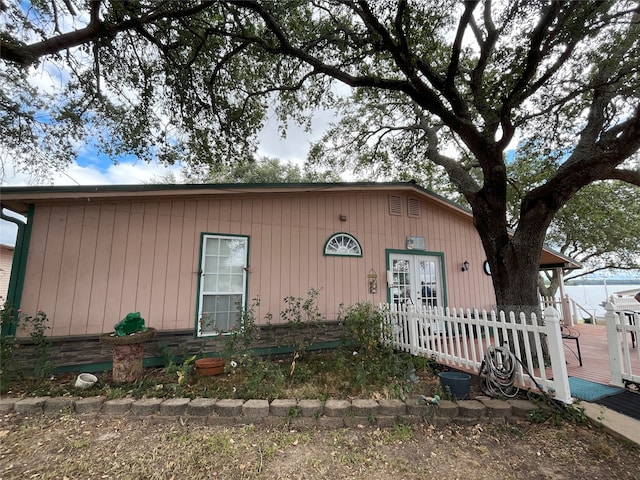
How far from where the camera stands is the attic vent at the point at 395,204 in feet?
22.2

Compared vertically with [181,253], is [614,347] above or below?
below

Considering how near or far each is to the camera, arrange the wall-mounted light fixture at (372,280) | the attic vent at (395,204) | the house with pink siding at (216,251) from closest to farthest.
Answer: the house with pink siding at (216,251) → the wall-mounted light fixture at (372,280) → the attic vent at (395,204)

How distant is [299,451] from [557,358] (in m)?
2.87

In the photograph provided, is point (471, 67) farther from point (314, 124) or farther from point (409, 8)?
point (314, 124)

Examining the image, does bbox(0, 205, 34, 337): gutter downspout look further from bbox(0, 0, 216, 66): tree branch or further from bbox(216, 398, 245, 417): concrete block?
bbox(216, 398, 245, 417): concrete block

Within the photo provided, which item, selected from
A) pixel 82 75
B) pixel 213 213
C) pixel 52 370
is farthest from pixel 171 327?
pixel 82 75

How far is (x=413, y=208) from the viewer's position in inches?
279

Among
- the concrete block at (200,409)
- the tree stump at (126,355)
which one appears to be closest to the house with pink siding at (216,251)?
the tree stump at (126,355)

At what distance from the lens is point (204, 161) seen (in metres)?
7.27

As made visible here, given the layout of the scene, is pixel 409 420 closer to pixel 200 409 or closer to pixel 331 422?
pixel 331 422

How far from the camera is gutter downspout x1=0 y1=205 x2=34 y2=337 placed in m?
3.89

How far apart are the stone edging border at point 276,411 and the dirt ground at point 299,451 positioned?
0.09m

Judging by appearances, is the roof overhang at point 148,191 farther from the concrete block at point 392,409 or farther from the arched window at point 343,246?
the concrete block at point 392,409

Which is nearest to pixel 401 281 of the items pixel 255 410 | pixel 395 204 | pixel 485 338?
pixel 395 204
